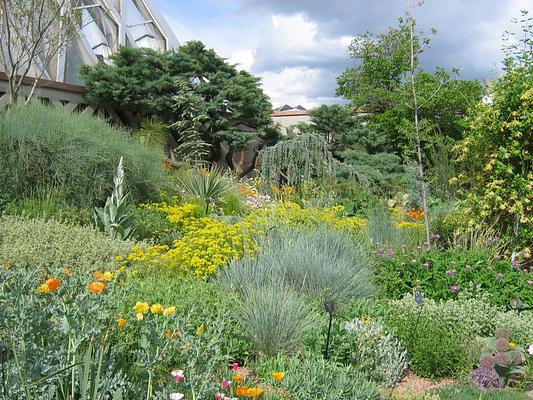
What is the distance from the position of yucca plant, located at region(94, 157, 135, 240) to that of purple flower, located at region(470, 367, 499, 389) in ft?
16.6

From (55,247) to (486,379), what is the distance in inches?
177

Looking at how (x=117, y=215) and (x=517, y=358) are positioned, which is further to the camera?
(x=117, y=215)

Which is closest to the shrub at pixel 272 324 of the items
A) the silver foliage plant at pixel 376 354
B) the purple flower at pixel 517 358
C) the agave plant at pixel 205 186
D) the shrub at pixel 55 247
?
the silver foliage plant at pixel 376 354

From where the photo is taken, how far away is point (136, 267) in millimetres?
5867

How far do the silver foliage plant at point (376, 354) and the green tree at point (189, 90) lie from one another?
12432mm

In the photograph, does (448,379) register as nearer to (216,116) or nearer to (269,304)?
(269,304)

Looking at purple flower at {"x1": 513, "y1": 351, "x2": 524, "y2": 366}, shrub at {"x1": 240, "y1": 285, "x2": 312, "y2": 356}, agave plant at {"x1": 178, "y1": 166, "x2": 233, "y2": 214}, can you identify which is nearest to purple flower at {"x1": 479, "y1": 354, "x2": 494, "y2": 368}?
purple flower at {"x1": 513, "y1": 351, "x2": 524, "y2": 366}

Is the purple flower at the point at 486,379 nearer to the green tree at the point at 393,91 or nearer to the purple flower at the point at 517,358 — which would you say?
the purple flower at the point at 517,358

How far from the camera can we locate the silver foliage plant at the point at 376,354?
3971 mm

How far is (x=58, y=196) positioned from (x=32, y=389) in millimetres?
6502

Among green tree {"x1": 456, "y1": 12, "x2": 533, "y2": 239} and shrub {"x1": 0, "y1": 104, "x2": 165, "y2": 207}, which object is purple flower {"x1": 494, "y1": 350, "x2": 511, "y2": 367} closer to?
green tree {"x1": 456, "y1": 12, "x2": 533, "y2": 239}

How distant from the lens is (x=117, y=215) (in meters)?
7.83

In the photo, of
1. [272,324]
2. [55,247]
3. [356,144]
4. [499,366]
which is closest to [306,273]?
[272,324]

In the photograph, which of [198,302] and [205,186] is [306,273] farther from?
[205,186]
